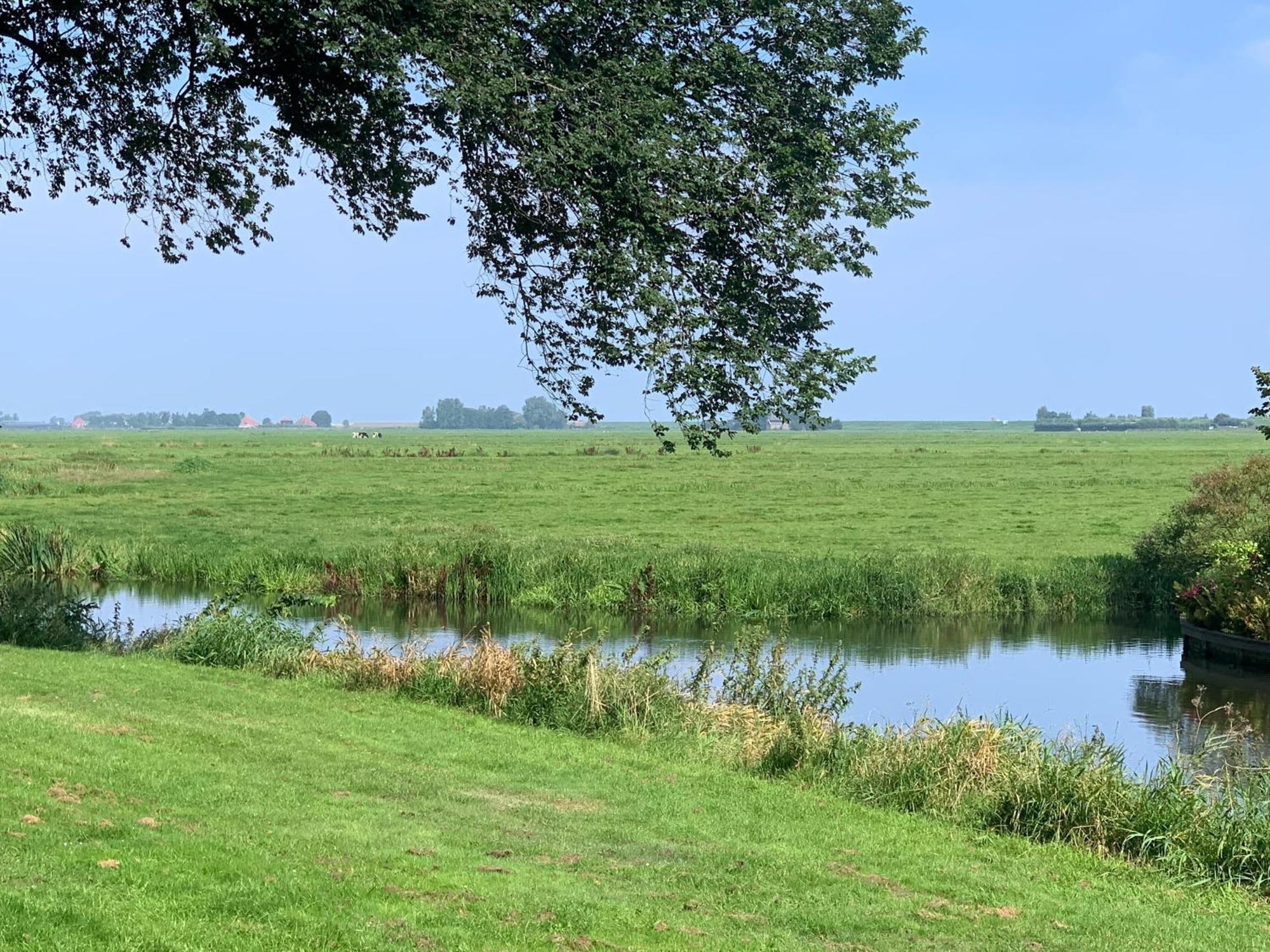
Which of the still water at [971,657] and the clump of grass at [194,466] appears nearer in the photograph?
the still water at [971,657]

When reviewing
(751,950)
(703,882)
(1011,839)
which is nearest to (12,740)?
(703,882)

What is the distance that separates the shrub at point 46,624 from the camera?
69.2ft

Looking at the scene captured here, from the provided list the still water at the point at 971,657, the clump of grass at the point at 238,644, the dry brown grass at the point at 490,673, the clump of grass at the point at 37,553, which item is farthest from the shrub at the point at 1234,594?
the clump of grass at the point at 37,553

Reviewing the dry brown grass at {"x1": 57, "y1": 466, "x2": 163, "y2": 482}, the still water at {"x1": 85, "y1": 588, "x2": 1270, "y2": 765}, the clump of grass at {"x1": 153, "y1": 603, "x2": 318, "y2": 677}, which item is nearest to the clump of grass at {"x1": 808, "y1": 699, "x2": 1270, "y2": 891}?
the still water at {"x1": 85, "y1": 588, "x2": 1270, "y2": 765}

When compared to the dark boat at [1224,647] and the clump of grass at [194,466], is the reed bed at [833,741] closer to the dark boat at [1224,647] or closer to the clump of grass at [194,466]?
the dark boat at [1224,647]

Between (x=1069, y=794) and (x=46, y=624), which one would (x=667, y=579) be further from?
(x=1069, y=794)

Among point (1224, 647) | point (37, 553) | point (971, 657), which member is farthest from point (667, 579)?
point (37, 553)

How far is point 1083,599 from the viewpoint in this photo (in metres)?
37.7

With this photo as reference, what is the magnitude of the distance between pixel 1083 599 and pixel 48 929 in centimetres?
3444

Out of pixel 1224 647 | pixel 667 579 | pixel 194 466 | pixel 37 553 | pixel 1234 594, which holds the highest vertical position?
pixel 1234 594

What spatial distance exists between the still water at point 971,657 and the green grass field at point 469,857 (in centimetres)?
888

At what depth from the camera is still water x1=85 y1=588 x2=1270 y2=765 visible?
24.9 m

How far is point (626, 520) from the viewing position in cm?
5647

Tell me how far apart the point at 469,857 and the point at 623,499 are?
5859cm
